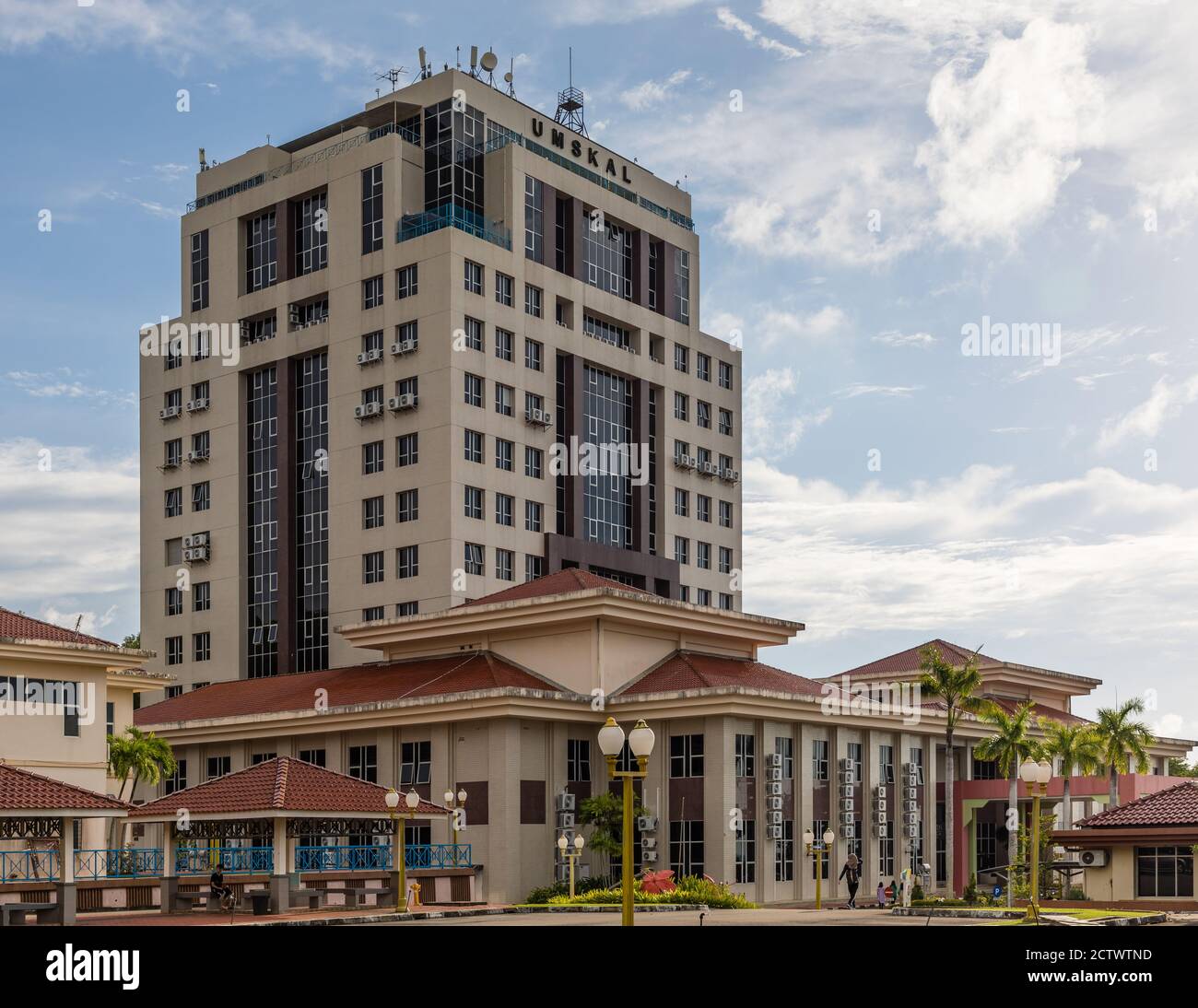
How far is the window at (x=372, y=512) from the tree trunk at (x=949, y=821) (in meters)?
35.4

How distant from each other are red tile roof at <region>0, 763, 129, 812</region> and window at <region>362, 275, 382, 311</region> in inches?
2213

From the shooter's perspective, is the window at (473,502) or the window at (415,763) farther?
the window at (473,502)

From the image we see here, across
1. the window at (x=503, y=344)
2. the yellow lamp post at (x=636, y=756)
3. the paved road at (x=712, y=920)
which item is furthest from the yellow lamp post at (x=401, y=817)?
the window at (x=503, y=344)

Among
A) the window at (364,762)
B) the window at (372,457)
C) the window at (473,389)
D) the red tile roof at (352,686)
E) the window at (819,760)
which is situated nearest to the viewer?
the window at (819,760)

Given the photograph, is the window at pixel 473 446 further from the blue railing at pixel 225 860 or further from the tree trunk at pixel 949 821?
the blue railing at pixel 225 860

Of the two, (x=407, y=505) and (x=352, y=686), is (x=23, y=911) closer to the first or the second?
(x=352, y=686)

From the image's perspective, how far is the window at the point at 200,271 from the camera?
107 m

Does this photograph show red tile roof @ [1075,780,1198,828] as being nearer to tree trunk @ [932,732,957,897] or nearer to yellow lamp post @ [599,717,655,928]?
tree trunk @ [932,732,957,897]

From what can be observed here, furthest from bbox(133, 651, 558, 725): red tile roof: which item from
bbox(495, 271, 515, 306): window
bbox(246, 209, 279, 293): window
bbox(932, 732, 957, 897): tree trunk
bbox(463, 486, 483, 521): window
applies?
bbox(246, 209, 279, 293): window

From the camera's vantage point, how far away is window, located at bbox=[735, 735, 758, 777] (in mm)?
60062
